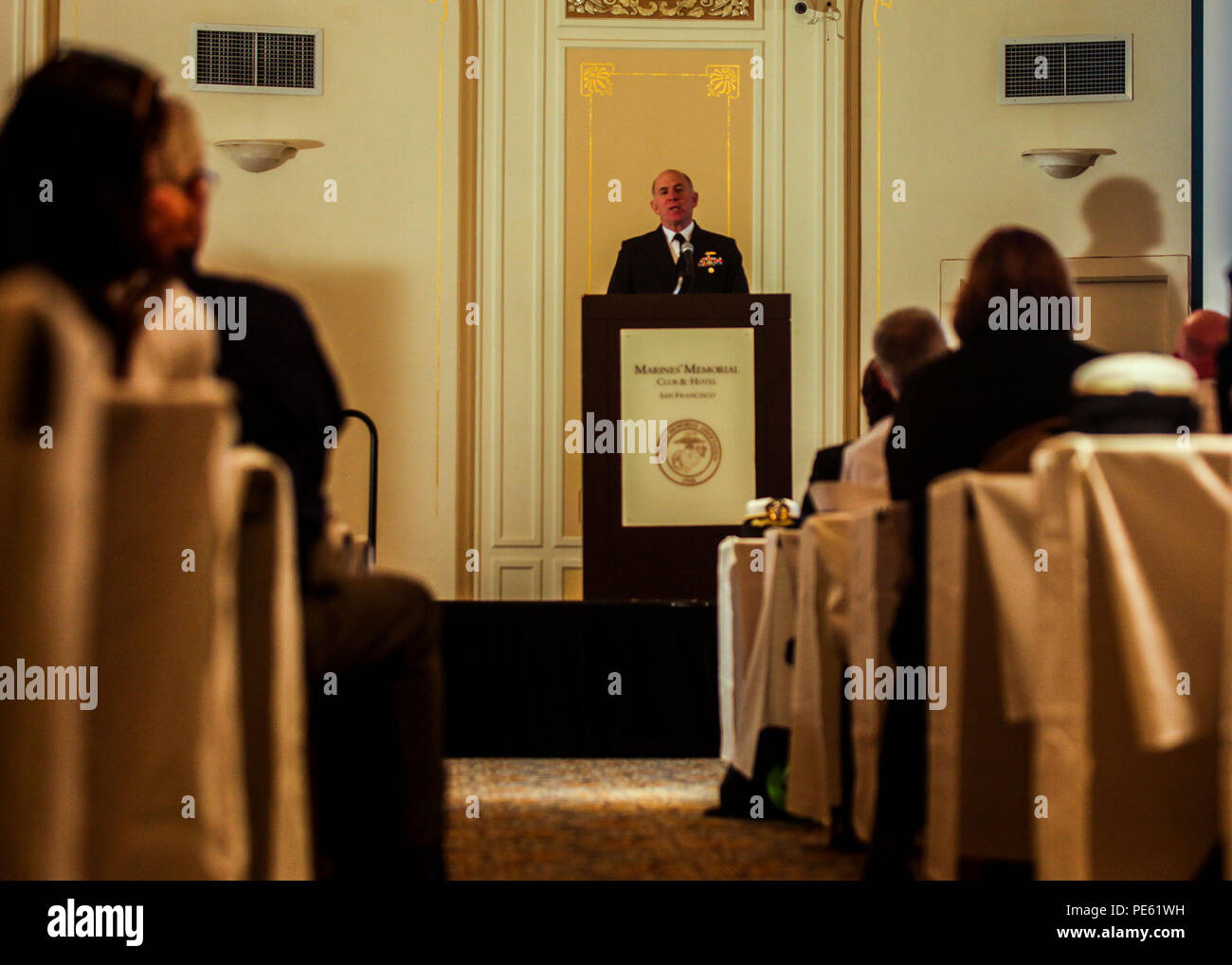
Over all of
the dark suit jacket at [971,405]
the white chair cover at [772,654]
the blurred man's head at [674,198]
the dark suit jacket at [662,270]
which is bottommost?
the white chair cover at [772,654]

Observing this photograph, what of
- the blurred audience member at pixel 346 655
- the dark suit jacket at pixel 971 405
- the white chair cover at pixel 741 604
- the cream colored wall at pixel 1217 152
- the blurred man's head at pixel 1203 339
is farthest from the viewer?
the cream colored wall at pixel 1217 152

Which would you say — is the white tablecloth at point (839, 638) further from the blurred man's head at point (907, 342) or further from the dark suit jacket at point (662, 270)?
the dark suit jacket at point (662, 270)

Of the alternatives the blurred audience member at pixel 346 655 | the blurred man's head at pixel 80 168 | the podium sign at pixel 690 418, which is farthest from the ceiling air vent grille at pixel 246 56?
the blurred man's head at pixel 80 168

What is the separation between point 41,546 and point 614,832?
2.34 meters

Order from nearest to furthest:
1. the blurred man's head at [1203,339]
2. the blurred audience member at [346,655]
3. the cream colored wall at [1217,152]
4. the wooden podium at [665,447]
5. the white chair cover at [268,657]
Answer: the white chair cover at [268,657], the blurred audience member at [346,655], the blurred man's head at [1203,339], the wooden podium at [665,447], the cream colored wall at [1217,152]

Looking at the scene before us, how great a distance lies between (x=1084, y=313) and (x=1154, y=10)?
157 centimetres

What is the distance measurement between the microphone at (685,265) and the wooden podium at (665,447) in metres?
0.66

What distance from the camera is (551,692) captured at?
479 cm

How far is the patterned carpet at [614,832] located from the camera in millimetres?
2744

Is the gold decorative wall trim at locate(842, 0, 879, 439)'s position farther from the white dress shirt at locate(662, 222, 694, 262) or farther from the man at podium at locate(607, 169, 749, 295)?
the white dress shirt at locate(662, 222, 694, 262)

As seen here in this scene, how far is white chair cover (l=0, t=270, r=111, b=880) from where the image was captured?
1045 millimetres

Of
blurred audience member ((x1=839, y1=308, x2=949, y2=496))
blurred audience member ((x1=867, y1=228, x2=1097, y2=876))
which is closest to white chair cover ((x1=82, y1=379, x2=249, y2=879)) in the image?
blurred audience member ((x1=867, y1=228, x2=1097, y2=876))

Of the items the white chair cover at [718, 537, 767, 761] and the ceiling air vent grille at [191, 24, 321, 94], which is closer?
the white chair cover at [718, 537, 767, 761]
